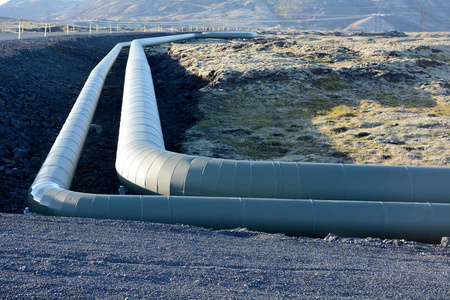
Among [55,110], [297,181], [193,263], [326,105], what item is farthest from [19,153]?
[326,105]

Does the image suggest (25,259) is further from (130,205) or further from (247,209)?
(247,209)

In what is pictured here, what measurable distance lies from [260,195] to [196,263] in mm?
3980

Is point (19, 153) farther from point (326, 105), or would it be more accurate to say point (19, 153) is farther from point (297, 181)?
point (326, 105)

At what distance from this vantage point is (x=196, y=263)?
717cm

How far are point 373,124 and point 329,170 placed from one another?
895 cm

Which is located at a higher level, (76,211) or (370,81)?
(370,81)

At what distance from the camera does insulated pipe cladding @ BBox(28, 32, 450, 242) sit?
9.71 metres

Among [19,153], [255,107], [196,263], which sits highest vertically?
[255,107]

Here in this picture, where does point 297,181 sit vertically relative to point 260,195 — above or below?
above

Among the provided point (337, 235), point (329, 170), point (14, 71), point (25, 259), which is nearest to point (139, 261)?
point (25, 259)

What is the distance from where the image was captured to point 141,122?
1494cm

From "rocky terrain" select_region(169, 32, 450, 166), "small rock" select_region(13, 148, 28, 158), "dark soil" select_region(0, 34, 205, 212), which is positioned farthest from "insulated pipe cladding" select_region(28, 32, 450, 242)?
"rocky terrain" select_region(169, 32, 450, 166)

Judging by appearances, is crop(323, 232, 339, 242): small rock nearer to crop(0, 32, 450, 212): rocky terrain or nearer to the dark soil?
crop(0, 32, 450, 212): rocky terrain

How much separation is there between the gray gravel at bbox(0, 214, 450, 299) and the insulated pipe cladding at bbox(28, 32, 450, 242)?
0.49 meters
